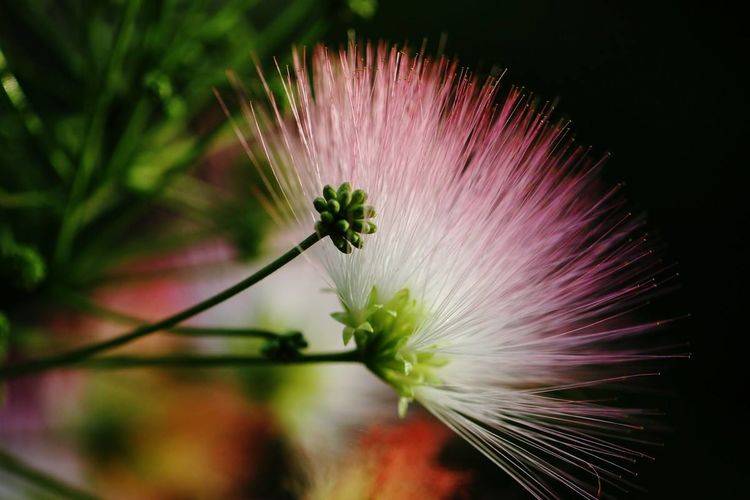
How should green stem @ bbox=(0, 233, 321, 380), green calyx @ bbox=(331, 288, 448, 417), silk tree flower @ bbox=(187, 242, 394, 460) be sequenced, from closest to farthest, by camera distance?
green stem @ bbox=(0, 233, 321, 380) → green calyx @ bbox=(331, 288, 448, 417) → silk tree flower @ bbox=(187, 242, 394, 460)

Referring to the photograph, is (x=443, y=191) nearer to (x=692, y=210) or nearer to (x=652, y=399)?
(x=652, y=399)

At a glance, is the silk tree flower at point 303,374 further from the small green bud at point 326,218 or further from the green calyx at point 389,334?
the small green bud at point 326,218

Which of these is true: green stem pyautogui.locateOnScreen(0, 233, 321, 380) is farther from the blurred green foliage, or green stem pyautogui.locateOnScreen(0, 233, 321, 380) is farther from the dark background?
the dark background

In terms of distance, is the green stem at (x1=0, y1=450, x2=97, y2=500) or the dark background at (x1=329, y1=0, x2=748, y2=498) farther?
the dark background at (x1=329, y1=0, x2=748, y2=498)

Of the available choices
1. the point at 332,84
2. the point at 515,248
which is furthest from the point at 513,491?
the point at 332,84

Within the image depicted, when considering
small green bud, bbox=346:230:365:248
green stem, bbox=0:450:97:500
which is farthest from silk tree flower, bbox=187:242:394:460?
small green bud, bbox=346:230:365:248

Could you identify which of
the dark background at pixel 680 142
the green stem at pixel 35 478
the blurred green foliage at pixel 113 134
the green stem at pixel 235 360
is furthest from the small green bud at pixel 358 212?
the dark background at pixel 680 142

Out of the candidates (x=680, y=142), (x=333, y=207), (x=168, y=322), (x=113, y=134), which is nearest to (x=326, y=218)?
(x=333, y=207)
